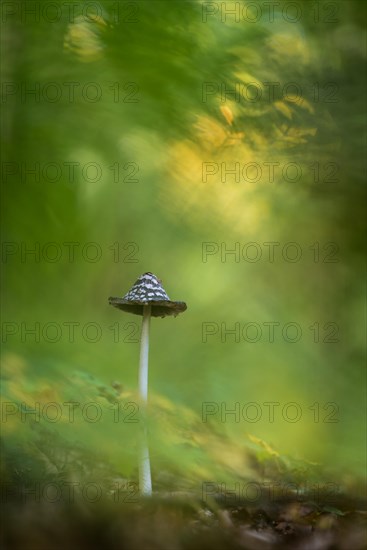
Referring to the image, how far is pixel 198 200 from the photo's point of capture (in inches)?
143

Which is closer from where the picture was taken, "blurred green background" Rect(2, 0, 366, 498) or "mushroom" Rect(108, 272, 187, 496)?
→ "mushroom" Rect(108, 272, 187, 496)

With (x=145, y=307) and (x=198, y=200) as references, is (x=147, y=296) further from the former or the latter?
(x=198, y=200)

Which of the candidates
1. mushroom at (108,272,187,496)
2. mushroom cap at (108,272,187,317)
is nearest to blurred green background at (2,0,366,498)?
mushroom at (108,272,187,496)

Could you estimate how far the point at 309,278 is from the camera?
362cm

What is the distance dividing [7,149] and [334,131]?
2.06 meters

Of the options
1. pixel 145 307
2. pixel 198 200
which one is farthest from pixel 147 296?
pixel 198 200

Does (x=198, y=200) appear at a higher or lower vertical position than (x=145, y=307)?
higher

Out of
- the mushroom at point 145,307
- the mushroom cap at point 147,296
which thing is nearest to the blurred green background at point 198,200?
the mushroom at point 145,307

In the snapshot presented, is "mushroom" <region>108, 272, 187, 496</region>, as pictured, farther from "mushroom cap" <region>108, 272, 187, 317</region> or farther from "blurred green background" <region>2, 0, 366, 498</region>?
"blurred green background" <region>2, 0, 366, 498</region>

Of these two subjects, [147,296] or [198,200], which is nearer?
[147,296]

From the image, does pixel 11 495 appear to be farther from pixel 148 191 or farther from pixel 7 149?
pixel 148 191

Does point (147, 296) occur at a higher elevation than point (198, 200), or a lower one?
lower

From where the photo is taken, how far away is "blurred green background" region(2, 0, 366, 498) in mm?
2893

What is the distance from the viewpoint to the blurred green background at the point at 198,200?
289cm
